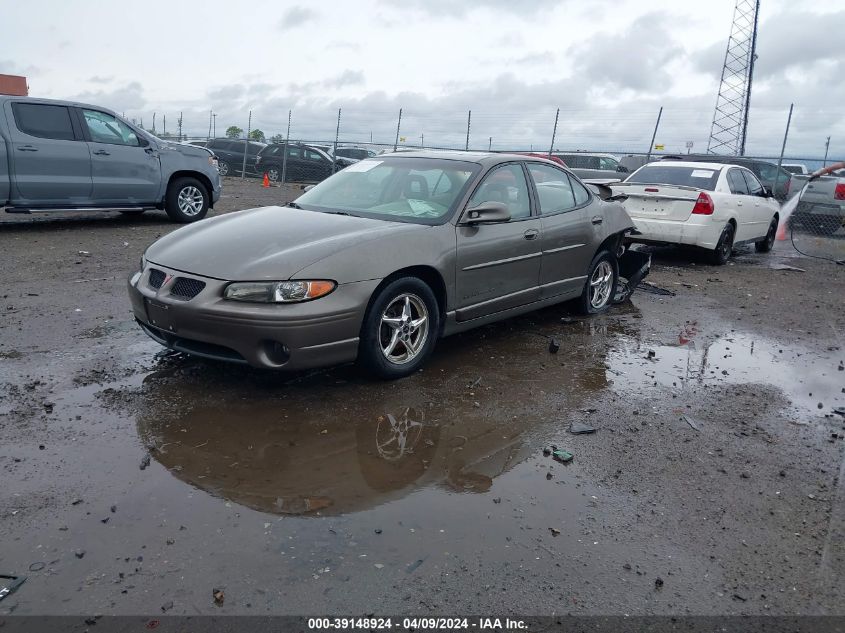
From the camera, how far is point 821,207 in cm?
1477

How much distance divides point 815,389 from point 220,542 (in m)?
4.44

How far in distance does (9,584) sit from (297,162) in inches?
874

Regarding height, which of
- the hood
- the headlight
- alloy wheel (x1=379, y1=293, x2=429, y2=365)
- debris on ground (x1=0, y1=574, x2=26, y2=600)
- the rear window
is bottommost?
debris on ground (x1=0, y1=574, x2=26, y2=600)

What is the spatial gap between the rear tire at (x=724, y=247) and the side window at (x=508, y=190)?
5678 mm

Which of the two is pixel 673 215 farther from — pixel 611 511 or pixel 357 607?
pixel 357 607

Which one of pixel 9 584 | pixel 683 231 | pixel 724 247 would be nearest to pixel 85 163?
pixel 683 231

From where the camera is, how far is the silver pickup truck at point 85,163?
32.4 feet

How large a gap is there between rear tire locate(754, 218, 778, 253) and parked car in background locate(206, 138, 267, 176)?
1756 cm

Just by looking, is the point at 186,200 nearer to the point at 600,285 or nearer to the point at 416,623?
the point at 600,285

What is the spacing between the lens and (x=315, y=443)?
3930mm

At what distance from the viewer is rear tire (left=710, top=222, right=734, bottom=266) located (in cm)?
1057

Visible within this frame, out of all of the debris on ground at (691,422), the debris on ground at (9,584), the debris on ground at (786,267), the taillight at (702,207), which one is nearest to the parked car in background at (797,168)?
the debris on ground at (786,267)

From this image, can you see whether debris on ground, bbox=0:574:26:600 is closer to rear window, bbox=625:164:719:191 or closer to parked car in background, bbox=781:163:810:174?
rear window, bbox=625:164:719:191

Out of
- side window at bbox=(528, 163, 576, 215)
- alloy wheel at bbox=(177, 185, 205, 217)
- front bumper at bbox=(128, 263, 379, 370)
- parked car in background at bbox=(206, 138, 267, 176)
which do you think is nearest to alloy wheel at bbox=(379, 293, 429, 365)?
front bumper at bbox=(128, 263, 379, 370)
